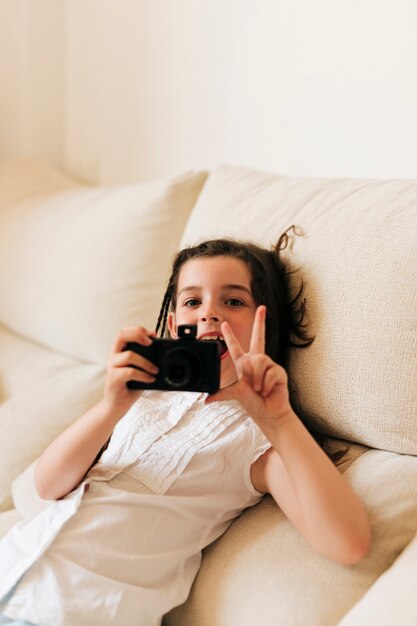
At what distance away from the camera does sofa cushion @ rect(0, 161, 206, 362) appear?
1.67 m

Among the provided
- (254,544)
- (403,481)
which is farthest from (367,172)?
(254,544)

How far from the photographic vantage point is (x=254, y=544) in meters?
1.13

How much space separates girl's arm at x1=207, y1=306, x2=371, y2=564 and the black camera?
5 centimetres

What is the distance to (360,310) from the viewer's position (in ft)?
3.90

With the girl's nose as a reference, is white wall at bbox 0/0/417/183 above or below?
above

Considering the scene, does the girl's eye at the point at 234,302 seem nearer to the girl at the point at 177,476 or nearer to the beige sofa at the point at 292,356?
the girl at the point at 177,476

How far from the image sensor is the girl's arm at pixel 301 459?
39.6 inches

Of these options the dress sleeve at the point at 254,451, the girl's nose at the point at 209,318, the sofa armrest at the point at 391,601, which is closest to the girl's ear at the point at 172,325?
the girl's nose at the point at 209,318

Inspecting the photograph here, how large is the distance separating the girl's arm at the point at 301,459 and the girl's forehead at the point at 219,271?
237 millimetres

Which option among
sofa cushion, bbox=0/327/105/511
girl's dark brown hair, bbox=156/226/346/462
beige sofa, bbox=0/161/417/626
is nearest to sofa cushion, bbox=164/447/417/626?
beige sofa, bbox=0/161/417/626

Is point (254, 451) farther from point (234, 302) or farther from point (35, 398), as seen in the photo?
point (35, 398)

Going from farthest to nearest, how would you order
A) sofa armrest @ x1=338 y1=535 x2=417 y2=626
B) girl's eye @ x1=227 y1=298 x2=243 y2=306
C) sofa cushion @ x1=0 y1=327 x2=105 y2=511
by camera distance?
1. sofa cushion @ x1=0 y1=327 x2=105 y2=511
2. girl's eye @ x1=227 y1=298 x2=243 y2=306
3. sofa armrest @ x1=338 y1=535 x2=417 y2=626

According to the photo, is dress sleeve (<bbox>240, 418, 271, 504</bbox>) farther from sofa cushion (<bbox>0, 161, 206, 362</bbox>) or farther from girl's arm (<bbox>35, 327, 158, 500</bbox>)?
sofa cushion (<bbox>0, 161, 206, 362</bbox>)

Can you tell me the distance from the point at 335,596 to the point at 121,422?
1.49 feet
